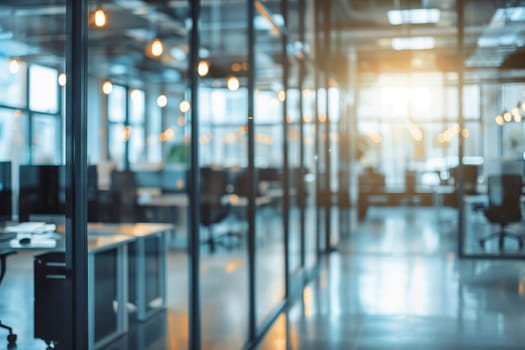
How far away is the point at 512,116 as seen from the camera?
8680 mm

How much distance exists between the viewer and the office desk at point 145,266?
17.0 ft

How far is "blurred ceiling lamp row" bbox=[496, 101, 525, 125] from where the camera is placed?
28.1 ft

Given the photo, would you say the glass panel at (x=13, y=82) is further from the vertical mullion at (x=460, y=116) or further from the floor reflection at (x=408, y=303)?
the vertical mullion at (x=460, y=116)

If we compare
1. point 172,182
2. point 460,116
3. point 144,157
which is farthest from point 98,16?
point 144,157

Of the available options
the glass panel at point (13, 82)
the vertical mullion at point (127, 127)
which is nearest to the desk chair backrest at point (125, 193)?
the glass panel at point (13, 82)

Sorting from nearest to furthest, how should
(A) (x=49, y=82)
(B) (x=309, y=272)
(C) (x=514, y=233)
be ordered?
1. (A) (x=49, y=82)
2. (B) (x=309, y=272)
3. (C) (x=514, y=233)

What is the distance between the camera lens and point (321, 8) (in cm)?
933

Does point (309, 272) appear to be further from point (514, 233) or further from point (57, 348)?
point (57, 348)

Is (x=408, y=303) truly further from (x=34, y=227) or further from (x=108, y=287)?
(x=34, y=227)

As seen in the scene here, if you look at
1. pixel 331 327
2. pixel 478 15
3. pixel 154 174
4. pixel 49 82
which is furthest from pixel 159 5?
pixel 49 82

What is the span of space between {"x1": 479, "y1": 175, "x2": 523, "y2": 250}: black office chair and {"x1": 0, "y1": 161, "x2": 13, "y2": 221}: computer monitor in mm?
7598

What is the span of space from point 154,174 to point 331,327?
6.73 metres

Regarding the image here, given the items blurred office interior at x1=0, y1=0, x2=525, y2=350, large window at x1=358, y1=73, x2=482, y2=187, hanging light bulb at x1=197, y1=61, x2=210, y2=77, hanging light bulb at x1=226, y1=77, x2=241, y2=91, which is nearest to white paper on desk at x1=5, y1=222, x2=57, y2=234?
blurred office interior at x1=0, y1=0, x2=525, y2=350

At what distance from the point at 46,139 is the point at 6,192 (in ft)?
1.28
